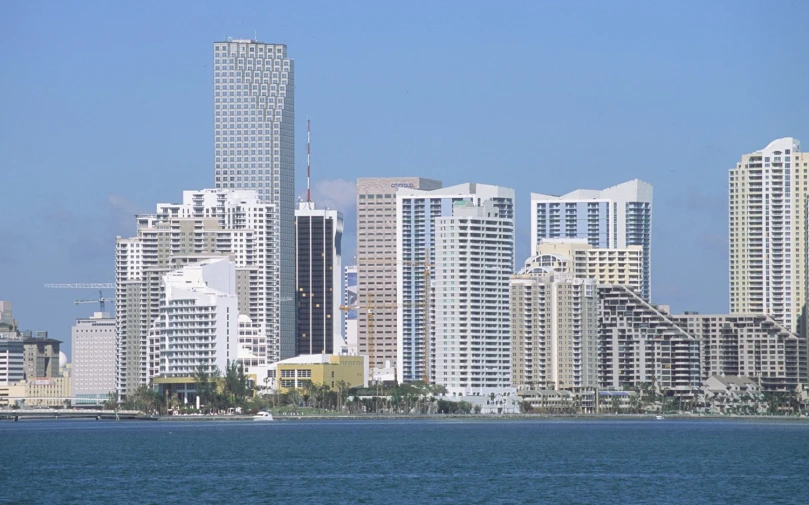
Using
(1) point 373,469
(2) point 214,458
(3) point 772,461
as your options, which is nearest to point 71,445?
(2) point 214,458

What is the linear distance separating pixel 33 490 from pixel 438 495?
2215 centimetres

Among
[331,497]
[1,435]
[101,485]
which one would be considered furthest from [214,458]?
[1,435]

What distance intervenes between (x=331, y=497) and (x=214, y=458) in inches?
1334

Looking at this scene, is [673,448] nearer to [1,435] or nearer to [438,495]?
[438,495]

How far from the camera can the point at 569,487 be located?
90.7 meters

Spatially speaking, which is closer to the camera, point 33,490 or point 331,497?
point 331,497

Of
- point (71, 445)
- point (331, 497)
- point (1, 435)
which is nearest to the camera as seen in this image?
point (331, 497)

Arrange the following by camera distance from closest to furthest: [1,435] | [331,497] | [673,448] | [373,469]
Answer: [331,497]
[373,469]
[673,448]
[1,435]

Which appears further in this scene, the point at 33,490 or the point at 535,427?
the point at 535,427

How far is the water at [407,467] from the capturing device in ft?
283

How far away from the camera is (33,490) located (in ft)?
299

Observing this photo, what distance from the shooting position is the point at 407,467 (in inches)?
4195

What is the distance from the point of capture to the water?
283 ft

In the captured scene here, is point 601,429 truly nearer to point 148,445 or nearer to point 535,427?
point 535,427
